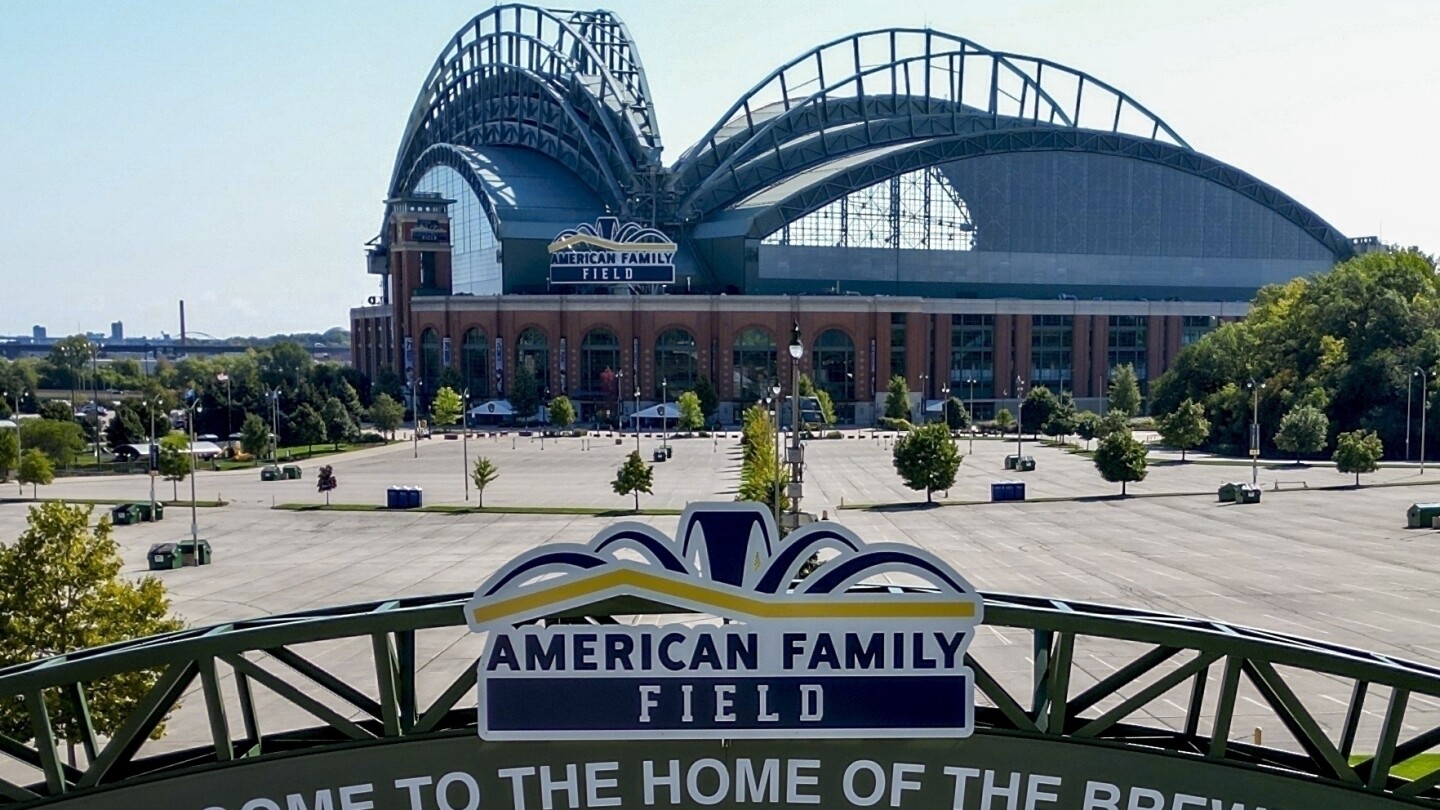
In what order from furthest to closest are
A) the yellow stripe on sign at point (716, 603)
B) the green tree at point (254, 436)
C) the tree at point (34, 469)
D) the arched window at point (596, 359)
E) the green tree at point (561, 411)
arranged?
the arched window at point (596, 359), the green tree at point (561, 411), the green tree at point (254, 436), the tree at point (34, 469), the yellow stripe on sign at point (716, 603)

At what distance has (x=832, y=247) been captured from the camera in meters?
120

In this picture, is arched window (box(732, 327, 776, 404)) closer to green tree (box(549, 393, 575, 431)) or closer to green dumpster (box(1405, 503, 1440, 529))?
green tree (box(549, 393, 575, 431))

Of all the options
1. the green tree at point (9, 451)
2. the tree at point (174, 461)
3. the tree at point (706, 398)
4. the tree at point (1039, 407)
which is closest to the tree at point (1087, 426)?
the tree at point (1039, 407)

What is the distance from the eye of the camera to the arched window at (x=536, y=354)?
4685 inches

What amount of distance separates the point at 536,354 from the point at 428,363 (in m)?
17.3

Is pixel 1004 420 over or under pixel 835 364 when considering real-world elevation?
under

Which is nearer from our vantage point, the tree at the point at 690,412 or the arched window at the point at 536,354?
the tree at the point at 690,412

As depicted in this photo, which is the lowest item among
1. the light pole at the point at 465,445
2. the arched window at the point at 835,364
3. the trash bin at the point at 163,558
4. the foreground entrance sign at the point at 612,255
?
the trash bin at the point at 163,558

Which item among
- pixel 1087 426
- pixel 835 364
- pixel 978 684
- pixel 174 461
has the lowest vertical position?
pixel 1087 426

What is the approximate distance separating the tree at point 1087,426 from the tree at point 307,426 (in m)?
66.0

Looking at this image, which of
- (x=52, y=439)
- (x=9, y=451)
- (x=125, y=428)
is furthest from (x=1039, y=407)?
(x=9, y=451)

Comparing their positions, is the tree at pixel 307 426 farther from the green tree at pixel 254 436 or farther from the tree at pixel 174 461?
the tree at pixel 174 461

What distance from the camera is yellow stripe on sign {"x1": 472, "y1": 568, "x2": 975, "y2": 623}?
11820 millimetres

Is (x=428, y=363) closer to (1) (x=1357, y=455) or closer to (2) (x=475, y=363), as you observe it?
(2) (x=475, y=363)
